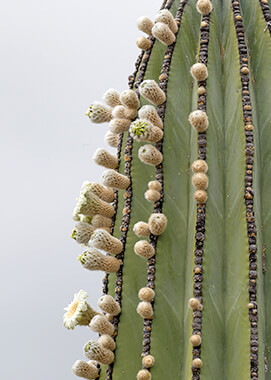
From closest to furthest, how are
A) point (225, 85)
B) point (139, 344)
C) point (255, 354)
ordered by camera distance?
point (255, 354), point (139, 344), point (225, 85)

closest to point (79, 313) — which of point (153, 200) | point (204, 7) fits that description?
point (153, 200)

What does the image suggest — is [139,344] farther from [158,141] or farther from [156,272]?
[158,141]

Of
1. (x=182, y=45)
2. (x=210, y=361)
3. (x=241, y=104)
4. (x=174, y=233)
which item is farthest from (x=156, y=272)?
(x=182, y=45)

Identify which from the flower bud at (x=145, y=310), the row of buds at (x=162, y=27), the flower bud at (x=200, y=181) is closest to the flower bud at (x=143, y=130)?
the flower bud at (x=200, y=181)

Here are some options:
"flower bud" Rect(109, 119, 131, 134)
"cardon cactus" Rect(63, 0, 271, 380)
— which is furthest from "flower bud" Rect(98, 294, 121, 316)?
"flower bud" Rect(109, 119, 131, 134)

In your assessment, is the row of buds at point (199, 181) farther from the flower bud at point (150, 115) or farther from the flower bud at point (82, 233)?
the flower bud at point (82, 233)

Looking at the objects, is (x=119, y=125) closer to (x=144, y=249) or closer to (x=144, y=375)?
(x=144, y=249)
